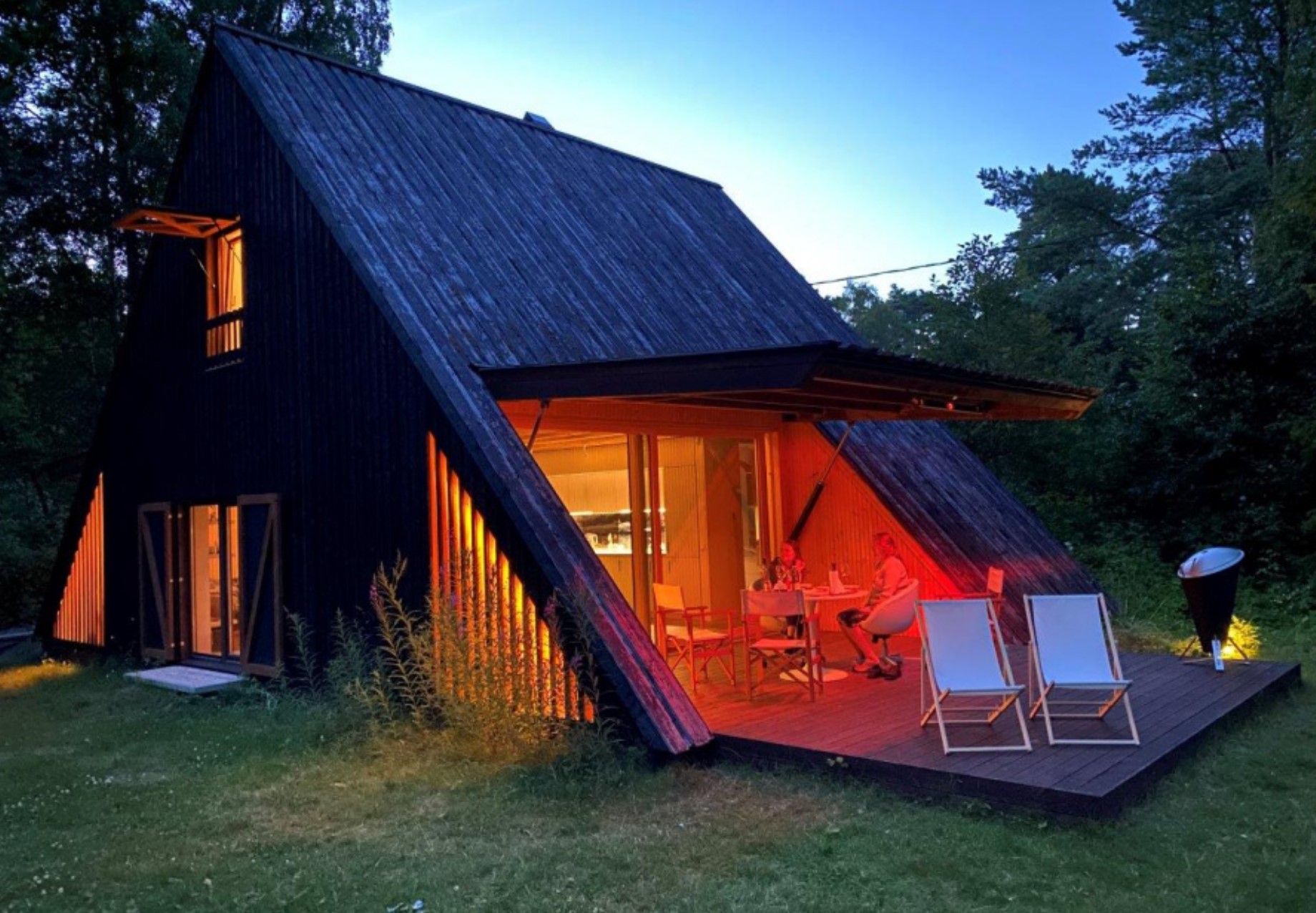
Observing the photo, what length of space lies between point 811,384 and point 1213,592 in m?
4.16

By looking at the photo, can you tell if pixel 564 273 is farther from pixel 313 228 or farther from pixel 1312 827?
pixel 1312 827

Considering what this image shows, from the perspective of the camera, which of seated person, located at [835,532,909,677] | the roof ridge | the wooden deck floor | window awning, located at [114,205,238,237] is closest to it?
the wooden deck floor

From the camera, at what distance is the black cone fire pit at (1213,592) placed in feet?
27.1

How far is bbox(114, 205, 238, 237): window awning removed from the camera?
9938 mm

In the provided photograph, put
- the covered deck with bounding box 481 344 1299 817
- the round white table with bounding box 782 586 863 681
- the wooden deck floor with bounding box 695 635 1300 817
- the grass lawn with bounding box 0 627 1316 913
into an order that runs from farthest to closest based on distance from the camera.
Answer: the round white table with bounding box 782 586 863 681, the covered deck with bounding box 481 344 1299 817, the wooden deck floor with bounding box 695 635 1300 817, the grass lawn with bounding box 0 627 1316 913

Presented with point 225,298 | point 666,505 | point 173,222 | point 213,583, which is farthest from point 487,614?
point 173,222

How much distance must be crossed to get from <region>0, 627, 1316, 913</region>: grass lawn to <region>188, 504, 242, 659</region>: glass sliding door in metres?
3.22

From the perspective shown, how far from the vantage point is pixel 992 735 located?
20.6 feet

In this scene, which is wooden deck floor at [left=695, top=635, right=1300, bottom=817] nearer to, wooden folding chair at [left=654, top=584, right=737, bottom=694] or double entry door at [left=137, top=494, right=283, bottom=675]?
wooden folding chair at [left=654, top=584, right=737, bottom=694]

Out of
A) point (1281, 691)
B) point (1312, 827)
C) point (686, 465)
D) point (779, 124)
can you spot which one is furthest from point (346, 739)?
point (779, 124)

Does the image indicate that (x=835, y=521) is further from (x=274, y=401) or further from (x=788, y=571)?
(x=274, y=401)

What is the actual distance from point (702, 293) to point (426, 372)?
182 inches

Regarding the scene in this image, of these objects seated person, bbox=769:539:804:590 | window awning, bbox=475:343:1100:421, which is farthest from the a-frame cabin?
seated person, bbox=769:539:804:590

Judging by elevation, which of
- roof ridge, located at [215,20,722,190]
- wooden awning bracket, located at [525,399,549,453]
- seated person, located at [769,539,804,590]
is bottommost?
seated person, located at [769,539,804,590]
